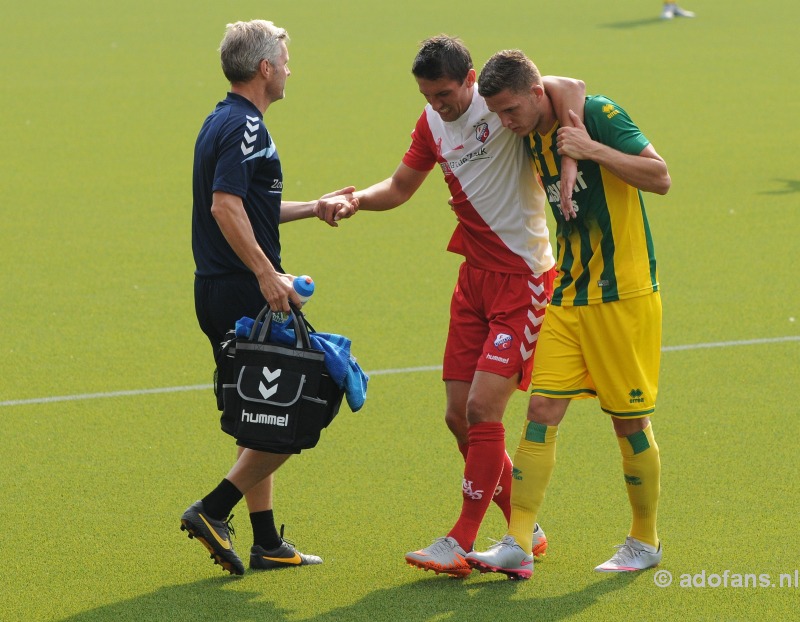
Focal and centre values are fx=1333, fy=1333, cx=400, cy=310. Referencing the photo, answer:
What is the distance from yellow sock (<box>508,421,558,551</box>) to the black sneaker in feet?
3.01

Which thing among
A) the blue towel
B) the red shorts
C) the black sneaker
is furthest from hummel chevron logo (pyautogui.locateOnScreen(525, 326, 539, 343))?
the black sneaker

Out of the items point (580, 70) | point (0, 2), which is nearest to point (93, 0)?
point (0, 2)

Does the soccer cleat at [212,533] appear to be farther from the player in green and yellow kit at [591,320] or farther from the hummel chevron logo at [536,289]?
the hummel chevron logo at [536,289]

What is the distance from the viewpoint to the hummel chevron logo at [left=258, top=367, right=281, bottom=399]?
525 cm

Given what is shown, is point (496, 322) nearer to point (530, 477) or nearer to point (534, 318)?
point (534, 318)

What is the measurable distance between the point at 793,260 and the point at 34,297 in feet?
19.7

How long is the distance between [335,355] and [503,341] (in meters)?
0.74

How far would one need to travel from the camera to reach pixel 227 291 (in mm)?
5531

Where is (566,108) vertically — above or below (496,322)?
above

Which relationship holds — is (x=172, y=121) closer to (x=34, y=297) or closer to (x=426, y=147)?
(x=34, y=297)

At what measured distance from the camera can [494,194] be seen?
5.77 meters

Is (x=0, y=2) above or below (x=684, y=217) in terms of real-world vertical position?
above

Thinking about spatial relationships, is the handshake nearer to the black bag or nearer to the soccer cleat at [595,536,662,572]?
the black bag

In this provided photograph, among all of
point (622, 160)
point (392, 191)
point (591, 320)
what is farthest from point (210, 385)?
point (622, 160)
